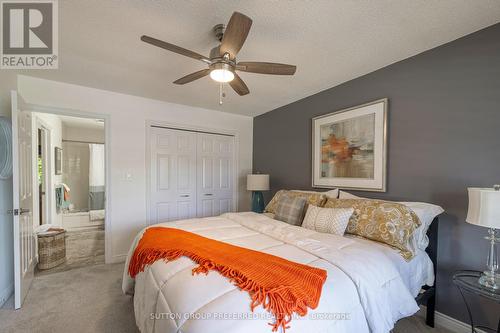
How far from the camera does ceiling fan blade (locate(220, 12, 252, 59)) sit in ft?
4.27

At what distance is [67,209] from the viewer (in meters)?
5.69

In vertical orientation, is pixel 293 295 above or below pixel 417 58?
below

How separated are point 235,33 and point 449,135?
2.06 m

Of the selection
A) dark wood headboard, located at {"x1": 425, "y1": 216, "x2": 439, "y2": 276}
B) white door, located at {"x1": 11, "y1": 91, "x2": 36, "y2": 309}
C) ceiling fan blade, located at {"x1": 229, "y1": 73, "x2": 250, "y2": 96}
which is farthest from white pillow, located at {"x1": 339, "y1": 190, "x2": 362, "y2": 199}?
white door, located at {"x1": 11, "y1": 91, "x2": 36, "y2": 309}

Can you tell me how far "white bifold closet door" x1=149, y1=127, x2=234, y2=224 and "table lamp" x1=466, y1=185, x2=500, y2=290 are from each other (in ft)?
Result: 11.4

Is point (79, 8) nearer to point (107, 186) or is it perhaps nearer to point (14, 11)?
point (14, 11)

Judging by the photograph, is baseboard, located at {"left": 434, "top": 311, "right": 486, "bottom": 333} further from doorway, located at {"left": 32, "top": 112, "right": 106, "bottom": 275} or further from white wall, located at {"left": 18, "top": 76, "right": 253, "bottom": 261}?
doorway, located at {"left": 32, "top": 112, "right": 106, "bottom": 275}

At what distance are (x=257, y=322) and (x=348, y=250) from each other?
94cm

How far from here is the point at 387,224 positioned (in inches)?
71.9

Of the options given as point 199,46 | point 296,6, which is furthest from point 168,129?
point 296,6

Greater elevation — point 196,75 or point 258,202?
point 196,75

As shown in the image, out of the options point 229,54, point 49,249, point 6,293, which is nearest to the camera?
point 229,54

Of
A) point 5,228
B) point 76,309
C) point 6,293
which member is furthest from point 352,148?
point 6,293

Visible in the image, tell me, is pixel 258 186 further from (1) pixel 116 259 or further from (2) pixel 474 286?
(2) pixel 474 286
